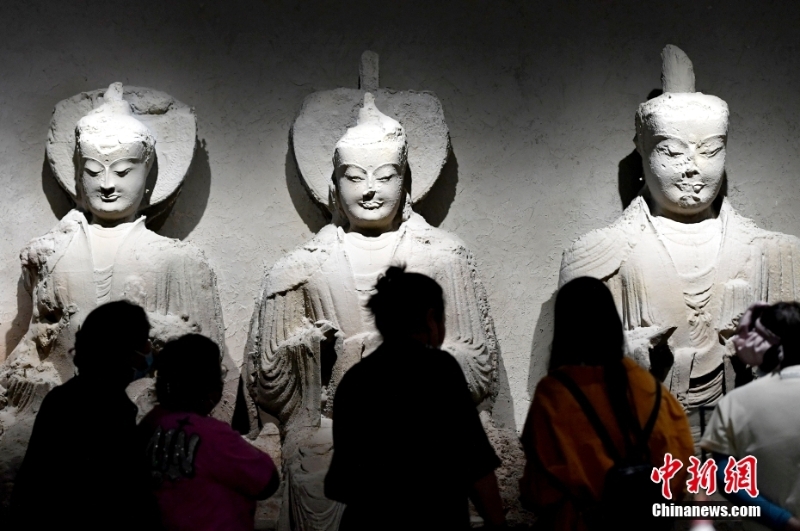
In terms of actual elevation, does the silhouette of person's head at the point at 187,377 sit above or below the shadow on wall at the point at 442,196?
below

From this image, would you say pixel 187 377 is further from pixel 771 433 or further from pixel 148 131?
pixel 148 131

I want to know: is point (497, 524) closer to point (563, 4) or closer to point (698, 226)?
point (698, 226)

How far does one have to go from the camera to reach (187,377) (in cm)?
382

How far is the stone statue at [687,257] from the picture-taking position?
5309 millimetres

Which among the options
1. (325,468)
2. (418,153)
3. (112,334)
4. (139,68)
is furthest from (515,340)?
(112,334)

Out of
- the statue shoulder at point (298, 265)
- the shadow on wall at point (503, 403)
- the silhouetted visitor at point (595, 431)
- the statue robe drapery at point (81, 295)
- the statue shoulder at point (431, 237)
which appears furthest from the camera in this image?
the shadow on wall at point (503, 403)

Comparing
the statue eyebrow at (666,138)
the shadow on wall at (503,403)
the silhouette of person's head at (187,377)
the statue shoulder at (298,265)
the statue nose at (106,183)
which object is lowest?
the shadow on wall at (503,403)

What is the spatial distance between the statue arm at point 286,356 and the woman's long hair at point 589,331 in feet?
5.69

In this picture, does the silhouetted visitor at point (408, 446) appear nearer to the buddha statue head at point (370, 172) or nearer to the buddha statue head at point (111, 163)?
the buddha statue head at point (370, 172)

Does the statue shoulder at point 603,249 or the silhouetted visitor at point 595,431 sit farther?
the statue shoulder at point 603,249

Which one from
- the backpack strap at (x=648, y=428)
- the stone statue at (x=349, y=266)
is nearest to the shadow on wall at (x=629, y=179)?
the stone statue at (x=349, y=266)

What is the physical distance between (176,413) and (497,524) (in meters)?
1.01

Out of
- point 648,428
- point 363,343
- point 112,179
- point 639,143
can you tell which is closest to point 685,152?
point 639,143

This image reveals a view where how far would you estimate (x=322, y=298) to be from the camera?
540 centimetres
